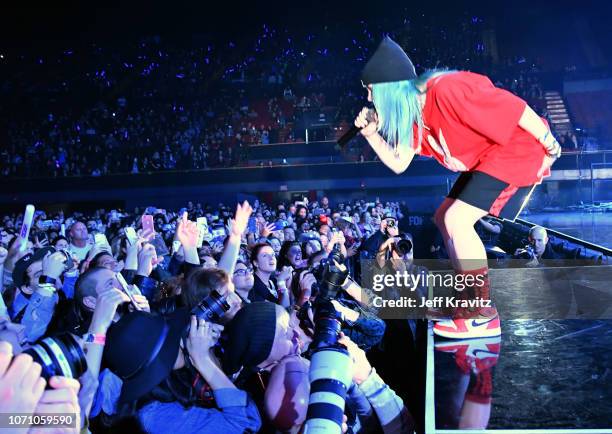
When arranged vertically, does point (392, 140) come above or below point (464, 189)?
above

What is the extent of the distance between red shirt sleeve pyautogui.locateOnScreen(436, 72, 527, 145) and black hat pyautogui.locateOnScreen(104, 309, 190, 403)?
1.41 m

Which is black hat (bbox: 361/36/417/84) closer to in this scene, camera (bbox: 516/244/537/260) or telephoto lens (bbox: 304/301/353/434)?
telephoto lens (bbox: 304/301/353/434)

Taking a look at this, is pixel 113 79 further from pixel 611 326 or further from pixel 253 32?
pixel 611 326

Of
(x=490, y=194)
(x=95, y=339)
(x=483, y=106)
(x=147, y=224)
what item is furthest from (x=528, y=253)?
(x=95, y=339)

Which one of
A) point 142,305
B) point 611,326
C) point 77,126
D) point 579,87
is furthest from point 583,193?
point 77,126

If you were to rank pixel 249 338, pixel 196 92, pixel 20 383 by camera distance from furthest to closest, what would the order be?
pixel 196 92 → pixel 249 338 → pixel 20 383

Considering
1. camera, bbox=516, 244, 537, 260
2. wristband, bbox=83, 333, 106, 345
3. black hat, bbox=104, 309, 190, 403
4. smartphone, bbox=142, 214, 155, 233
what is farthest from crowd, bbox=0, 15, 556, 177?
wristband, bbox=83, 333, 106, 345

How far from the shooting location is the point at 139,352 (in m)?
1.81

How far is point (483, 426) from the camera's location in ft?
5.57

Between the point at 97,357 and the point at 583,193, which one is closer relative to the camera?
the point at 97,357

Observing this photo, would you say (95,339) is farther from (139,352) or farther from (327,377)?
(327,377)

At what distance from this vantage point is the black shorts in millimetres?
2543

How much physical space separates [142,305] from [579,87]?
70.1ft

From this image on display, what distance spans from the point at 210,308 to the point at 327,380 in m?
0.70
